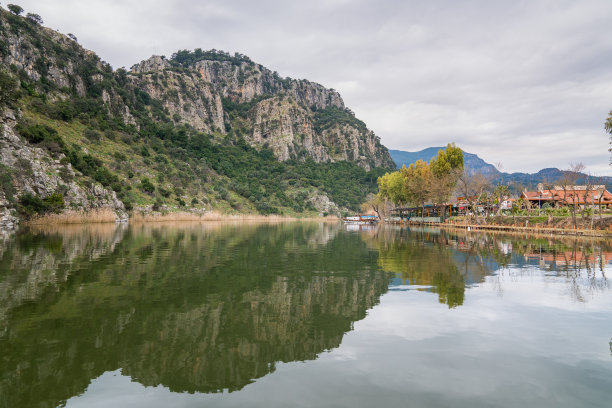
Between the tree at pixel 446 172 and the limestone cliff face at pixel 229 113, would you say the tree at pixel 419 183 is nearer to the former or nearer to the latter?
the tree at pixel 446 172

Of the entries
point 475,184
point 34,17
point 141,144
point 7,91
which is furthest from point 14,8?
point 475,184

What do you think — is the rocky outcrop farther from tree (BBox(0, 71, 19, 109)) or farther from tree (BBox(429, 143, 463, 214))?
tree (BBox(429, 143, 463, 214))

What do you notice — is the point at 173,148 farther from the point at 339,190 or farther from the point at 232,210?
the point at 339,190

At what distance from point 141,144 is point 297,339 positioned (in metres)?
95.3

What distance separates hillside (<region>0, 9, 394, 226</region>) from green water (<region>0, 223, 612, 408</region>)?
129 feet

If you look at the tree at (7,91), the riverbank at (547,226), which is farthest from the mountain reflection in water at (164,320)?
the tree at (7,91)

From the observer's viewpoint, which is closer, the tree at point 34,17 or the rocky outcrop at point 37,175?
the rocky outcrop at point 37,175

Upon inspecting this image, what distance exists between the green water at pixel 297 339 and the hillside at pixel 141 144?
129 feet

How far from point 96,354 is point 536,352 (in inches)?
339

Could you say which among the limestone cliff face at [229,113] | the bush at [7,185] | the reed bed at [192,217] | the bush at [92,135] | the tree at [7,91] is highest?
the limestone cliff face at [229,113]

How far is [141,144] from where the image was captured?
92.1 meters

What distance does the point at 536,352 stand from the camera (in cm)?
747

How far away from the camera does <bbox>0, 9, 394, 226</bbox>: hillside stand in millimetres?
51125

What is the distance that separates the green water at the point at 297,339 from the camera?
5.61 metres
